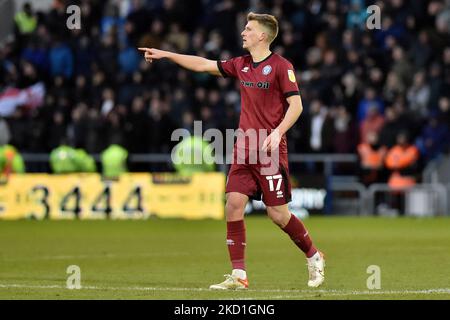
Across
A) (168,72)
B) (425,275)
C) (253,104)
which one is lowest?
(425,275)

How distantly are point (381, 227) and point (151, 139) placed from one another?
6603 mm

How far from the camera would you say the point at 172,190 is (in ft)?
81.5

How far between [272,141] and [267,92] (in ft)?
2.25

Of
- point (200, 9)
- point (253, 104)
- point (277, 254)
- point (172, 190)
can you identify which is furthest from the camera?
point (200, 9)

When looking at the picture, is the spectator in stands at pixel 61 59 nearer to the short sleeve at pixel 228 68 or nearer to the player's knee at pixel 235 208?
the short sleeve at pixel 228 68

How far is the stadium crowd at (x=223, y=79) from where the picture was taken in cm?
2616

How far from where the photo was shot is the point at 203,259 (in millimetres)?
15344

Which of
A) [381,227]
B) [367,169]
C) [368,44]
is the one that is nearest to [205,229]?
[381,227]

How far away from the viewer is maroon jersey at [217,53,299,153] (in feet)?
38.1

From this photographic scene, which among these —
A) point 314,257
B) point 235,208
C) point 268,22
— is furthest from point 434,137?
point 235,208

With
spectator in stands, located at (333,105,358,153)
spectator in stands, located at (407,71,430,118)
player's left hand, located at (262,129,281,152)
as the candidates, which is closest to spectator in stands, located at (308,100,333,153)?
spectator in stands, located at (333,105,358,153)

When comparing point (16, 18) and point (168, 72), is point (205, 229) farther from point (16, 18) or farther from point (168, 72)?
point (16, 18)

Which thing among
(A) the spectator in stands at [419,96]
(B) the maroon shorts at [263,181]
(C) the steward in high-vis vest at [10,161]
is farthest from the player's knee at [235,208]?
(C) the steward in high-vis vest at [10,161]

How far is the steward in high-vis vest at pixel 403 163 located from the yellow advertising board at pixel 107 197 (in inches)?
154
